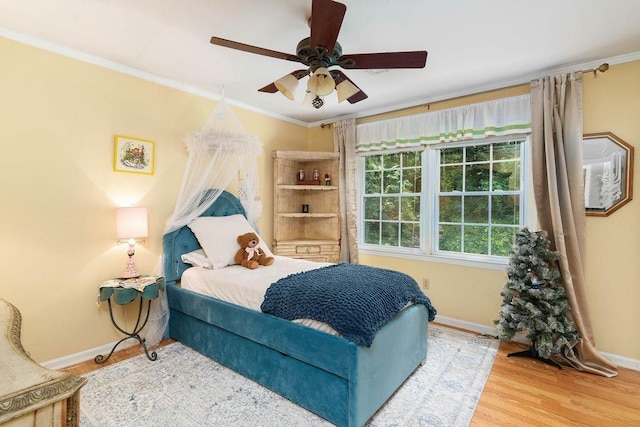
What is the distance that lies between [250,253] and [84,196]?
4.95ft

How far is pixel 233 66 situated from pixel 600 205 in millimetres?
3507

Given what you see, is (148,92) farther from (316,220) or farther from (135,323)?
(316,220)

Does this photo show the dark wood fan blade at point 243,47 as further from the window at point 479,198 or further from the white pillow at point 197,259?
the window at point 479,198

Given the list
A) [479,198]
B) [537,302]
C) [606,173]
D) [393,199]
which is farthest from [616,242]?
[393,199]

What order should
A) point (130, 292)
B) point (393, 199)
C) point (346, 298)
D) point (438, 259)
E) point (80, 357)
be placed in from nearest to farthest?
point (346, 298)
point (130, 292)
point (80, 357)
point (438, 259)
point (393, 199)

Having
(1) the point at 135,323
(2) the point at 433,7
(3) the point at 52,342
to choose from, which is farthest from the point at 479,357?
(3) the point at 52,342

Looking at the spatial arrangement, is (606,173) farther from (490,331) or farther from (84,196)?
(84,196)

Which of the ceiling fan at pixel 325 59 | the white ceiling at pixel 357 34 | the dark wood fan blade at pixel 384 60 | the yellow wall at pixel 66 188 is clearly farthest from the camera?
the yellow wall at pixel 66 188

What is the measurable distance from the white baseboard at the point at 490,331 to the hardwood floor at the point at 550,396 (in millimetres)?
64

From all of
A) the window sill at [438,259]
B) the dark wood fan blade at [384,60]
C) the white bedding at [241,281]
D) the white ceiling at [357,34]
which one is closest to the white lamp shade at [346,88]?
the dark wood fan blade at [384,60]

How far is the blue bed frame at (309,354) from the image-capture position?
→ 6.07 ft

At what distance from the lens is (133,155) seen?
300 centimetres

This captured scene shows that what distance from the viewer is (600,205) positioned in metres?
2.73

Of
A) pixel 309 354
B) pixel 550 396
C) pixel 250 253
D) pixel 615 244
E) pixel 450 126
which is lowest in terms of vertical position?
pixel 550 396
